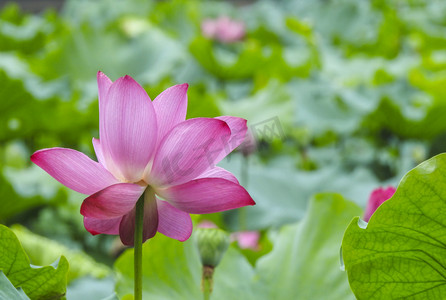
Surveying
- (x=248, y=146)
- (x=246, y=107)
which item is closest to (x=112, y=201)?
(x=248, y=146)

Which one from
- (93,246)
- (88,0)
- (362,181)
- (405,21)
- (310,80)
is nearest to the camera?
(362,181)

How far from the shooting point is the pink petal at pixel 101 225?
16.5 inches

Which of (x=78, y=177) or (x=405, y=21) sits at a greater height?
(x=78, y=177)

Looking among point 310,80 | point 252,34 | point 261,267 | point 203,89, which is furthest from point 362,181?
point 252,34

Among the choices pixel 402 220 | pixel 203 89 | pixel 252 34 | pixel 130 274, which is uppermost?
pixel 402 220

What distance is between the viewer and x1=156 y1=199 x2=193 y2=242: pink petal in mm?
423

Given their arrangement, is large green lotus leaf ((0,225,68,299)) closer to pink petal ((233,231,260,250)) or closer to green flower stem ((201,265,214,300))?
green flower stem ((201,265,214,300))

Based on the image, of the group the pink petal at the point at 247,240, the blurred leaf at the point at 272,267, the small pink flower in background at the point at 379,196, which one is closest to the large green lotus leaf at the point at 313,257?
the blurred leaf at the point at 272,267

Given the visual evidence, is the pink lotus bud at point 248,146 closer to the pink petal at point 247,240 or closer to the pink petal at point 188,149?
the pink petal at point 247,240

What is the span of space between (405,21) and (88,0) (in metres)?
1.72

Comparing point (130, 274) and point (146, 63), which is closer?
point (130, 274)

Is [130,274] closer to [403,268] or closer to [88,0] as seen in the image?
[403,268]

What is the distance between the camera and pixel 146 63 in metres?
2.01

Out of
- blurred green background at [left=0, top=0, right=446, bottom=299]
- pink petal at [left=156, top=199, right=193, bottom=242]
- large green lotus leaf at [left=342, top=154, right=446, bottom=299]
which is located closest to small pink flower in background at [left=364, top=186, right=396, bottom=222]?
large green lotus leaf at [left=342, top=154, right=446, bottom=299]
